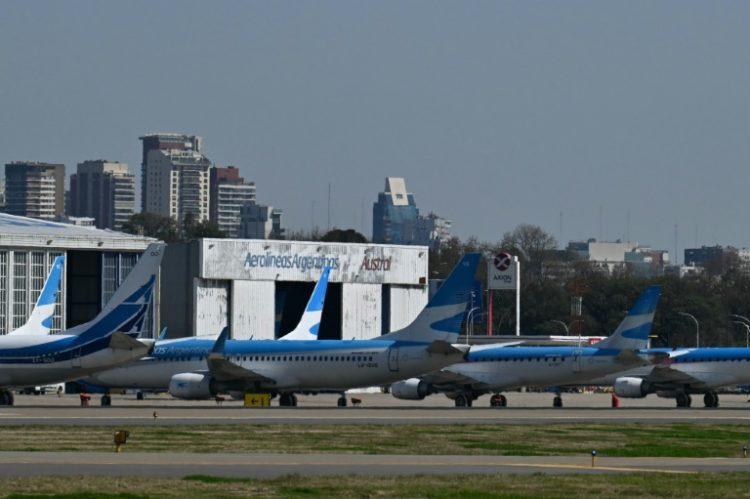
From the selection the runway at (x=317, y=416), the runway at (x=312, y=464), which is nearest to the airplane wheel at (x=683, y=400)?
the runway at (x=317, y=416)

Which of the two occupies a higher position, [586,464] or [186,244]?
[186,244]

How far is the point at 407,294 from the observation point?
124062 mm

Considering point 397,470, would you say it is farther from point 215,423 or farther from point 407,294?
point 407,294

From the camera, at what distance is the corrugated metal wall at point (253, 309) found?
11475 cm

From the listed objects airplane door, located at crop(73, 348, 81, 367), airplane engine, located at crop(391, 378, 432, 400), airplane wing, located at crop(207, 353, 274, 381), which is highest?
airplane door, located at crop(73, 348, 81, 367)

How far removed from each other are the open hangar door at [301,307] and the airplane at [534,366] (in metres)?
33.9

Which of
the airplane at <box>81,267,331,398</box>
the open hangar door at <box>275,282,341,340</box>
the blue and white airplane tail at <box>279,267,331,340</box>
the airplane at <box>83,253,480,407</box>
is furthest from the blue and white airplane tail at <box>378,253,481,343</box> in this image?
the open hangar door at <box>275,282,341,340</box>

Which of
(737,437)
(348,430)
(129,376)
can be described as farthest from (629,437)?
(129,376)

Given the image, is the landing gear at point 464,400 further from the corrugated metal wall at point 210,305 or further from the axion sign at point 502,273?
the axion sign at point 502,273

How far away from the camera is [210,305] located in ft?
374

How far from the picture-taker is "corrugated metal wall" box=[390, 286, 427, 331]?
123 metres

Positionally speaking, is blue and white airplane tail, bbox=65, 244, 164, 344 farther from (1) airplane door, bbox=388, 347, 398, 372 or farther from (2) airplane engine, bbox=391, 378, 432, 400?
(2) airplane engine, bbox=391, 378, 432, 400

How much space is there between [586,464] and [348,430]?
1430cm

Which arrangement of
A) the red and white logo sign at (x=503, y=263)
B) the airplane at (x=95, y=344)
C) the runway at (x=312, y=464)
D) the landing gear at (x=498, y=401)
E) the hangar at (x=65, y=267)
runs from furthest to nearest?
1. the red and white logo sign at (x=503, y=263)
2. the hangar at (x=65, y=267)
3. the landing gear at (x=498, y=401)
4. the airplane at (x=95, y=344)
5. the runway at (x=312, y=464)
